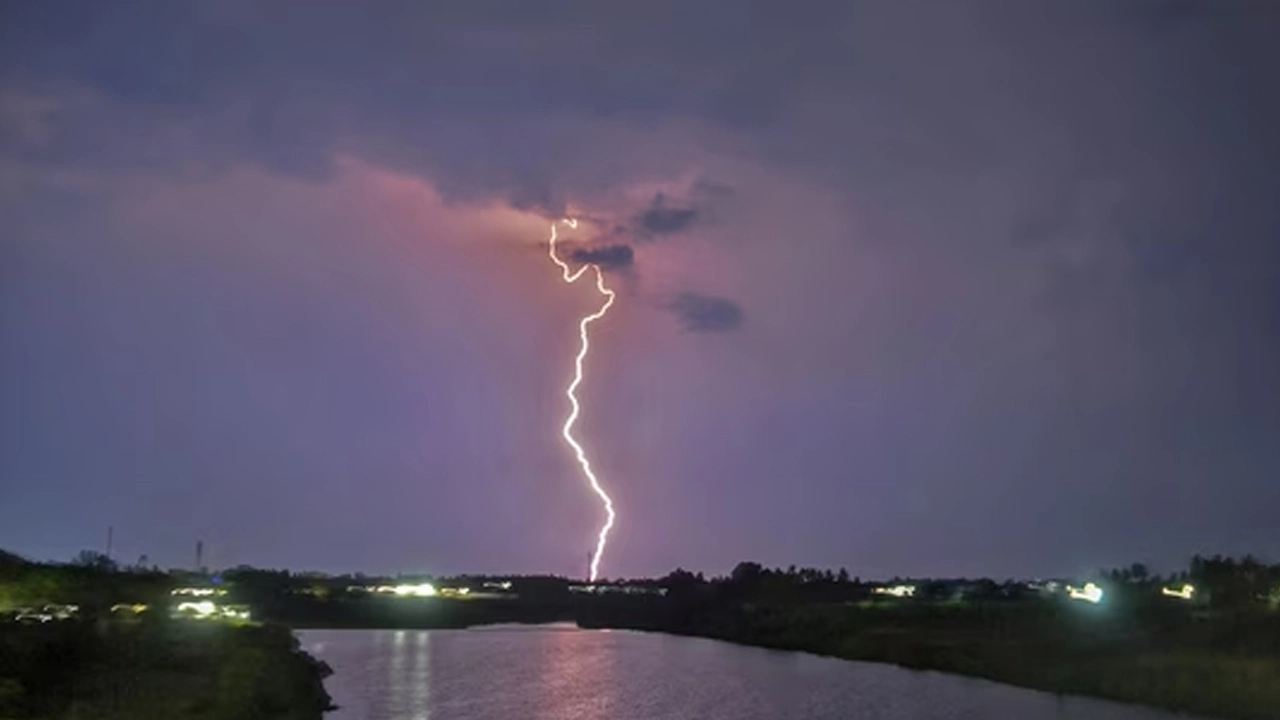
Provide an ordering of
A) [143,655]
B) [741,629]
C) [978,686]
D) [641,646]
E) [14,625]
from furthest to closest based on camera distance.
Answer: [741,629], [641,646], [978,686], [14,625], [143,655]

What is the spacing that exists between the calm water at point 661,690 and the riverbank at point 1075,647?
1971 mm

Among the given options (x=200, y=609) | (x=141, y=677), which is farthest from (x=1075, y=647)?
(x=200, y=609)

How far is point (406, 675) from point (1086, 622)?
46.9 metres

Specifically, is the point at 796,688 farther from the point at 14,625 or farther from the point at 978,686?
the point at 14,625

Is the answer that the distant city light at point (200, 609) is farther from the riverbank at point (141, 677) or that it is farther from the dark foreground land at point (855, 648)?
the riverbank at point (141, 677)

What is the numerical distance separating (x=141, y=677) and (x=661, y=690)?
103ft

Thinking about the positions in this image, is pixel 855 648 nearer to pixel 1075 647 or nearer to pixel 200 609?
pixel 1075 647

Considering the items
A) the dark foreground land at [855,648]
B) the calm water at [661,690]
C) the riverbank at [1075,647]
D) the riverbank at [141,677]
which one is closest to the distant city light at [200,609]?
the dark foreground land at [855,648]

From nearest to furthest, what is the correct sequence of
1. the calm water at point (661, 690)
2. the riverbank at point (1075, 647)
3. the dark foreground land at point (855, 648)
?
1. the dark foreground land at point (855, 648)
2. the riverbank at point (1075, 647)
3. the calm water at point (661, 690)

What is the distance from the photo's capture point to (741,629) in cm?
15850

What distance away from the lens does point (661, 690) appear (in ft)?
253

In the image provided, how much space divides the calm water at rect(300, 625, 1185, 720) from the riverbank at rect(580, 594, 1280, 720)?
197 centimetres

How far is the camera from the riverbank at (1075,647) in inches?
2459

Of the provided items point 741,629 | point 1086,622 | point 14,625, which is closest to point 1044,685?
point 1086,622
